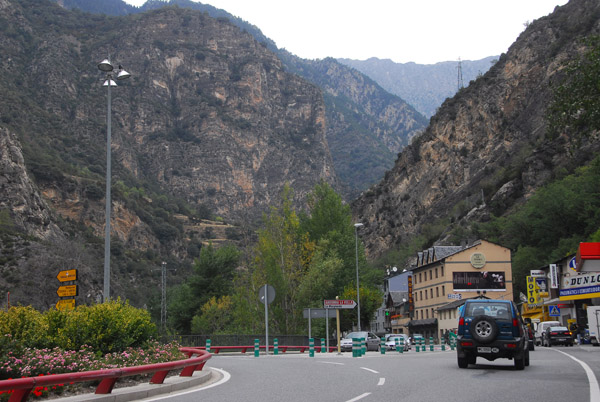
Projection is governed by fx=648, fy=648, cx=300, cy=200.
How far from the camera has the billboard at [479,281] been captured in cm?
7681

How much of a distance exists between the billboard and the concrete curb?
213ft

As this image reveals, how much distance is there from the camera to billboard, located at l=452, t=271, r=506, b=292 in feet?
252

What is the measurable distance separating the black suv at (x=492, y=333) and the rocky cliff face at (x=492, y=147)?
7295 centimetres

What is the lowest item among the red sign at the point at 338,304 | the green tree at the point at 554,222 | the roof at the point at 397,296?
the red sign at the point at 338,304

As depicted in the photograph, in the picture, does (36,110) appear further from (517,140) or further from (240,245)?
(517,140)

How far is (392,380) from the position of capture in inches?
563

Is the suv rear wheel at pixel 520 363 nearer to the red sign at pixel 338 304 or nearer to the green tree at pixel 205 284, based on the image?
the red sign at pixel 338 304

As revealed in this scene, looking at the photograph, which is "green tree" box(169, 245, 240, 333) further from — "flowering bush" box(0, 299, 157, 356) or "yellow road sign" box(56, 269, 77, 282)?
"flowering bush" box(0, 299, 157, 356)

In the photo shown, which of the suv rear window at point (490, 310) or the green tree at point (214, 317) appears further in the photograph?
the green tree at point (214, 317)

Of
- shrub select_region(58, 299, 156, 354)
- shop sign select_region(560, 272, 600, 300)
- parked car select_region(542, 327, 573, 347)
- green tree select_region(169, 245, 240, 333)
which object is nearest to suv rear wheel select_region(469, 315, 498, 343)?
shrub select_region(58, 299, 156, 354)

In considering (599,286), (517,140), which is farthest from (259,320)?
(517,140)

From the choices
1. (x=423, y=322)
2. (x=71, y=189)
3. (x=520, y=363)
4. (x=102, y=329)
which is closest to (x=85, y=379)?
(x=102, y=329)

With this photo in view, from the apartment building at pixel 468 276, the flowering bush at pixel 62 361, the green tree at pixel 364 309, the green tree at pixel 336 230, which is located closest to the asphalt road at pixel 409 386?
the flowering bush at pixel 62 361

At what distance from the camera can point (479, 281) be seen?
7781cm
